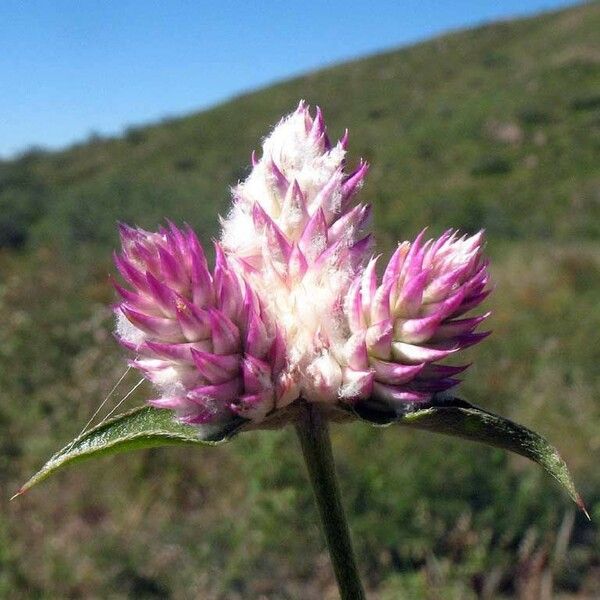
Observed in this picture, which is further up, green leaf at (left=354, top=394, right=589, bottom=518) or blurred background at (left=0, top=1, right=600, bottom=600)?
green leaf at (left=354, top=394, right=589, bottom=518)

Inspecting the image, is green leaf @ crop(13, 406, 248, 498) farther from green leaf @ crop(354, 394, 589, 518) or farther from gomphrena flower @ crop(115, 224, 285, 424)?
green leaf @ crop(354, 394, 589, 518)

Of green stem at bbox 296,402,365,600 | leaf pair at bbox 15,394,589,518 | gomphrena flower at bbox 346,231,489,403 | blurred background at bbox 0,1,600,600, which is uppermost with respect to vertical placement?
gomphrena flower at bbox 346,231,489,403

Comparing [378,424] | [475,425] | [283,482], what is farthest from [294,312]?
[283,482]

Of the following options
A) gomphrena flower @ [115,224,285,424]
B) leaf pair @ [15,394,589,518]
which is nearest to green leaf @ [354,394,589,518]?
leaf pair @ [15,394,589,518]

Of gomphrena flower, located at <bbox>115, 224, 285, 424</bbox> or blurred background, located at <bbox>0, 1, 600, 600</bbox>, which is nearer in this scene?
gomphrena flower, located at <bbox>115, 224, 285, 424</bbox>

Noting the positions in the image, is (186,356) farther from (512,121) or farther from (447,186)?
(512,121)

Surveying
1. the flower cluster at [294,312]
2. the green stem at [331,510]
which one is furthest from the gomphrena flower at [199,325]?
the green stem at [331,510]

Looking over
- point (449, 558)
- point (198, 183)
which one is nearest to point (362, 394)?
point (449, 558)
